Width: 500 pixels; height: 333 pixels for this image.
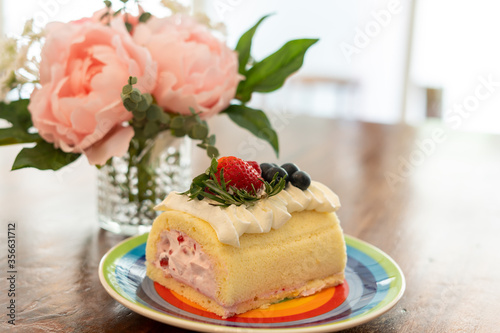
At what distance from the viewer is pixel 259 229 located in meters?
0.83

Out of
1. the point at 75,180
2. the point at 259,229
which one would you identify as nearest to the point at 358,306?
the point at 259,229

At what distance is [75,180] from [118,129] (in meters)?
0.55

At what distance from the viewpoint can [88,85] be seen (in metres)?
1.00

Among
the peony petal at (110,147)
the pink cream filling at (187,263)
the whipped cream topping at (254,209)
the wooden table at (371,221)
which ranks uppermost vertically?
the peony petal at (110,147)

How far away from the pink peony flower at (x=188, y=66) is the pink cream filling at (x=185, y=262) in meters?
0.27

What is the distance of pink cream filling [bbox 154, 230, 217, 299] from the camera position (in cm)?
84

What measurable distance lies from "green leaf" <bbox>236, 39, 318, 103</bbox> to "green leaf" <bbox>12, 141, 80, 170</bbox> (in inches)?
14.8

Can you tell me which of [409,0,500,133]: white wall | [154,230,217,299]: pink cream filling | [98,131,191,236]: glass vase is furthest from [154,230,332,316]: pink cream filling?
[409,0,500,133]: white wall

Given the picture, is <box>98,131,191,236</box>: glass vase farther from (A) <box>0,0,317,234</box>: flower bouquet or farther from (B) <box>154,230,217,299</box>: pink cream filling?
(B) <box>154,230,217,299</box>: pink cream filling

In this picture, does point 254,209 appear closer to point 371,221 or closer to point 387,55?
point 371,221

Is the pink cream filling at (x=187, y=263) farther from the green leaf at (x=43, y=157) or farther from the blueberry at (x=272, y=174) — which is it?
the green leaf at (x=43, y=157)

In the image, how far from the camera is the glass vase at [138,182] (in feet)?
3.74

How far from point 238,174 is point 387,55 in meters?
4.73

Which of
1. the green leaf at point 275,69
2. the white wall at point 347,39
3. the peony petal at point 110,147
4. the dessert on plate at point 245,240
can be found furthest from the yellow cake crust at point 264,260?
the white wall at point 347,39
